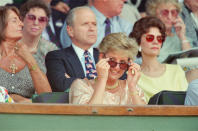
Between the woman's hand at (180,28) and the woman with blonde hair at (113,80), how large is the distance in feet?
7.40

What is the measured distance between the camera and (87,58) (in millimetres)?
6020

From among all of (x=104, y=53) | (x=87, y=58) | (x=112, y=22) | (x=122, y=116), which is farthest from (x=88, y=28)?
(x=122, y=116)

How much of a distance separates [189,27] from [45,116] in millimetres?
3538

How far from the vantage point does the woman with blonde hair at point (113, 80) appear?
4.51 m

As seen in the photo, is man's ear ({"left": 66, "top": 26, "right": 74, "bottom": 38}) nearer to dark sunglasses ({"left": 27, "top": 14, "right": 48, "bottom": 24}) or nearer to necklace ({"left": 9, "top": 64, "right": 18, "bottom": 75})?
dark sunglasses ({"left": 27, "top": 14, "right": 48, "bottom": 24})

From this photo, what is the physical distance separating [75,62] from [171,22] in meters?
1.50

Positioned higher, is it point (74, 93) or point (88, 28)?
point (88, 28)

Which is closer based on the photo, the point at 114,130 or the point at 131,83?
the point at 114,130

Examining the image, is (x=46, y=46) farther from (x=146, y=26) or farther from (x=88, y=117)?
(x=88, y=117)

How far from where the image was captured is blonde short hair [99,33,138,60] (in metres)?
4.64

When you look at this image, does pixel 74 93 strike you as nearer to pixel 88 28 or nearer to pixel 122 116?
pixel 122 116

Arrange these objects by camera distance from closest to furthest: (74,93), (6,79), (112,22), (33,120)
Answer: (33,120), (74,93), (6,79), (112,22)

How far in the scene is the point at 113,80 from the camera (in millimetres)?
4719

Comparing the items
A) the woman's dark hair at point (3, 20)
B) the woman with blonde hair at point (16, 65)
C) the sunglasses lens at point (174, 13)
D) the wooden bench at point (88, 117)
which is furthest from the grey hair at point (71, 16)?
the wooden bench at point (88, 117)
